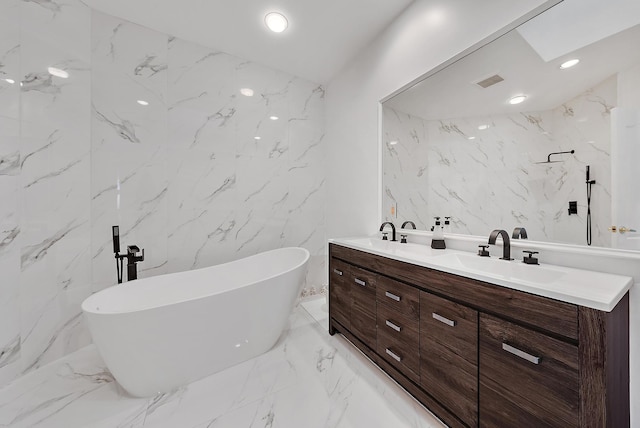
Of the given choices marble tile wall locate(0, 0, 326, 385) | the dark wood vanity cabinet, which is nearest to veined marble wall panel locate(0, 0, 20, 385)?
marble tile wall locate(0, 0, 326, 385)

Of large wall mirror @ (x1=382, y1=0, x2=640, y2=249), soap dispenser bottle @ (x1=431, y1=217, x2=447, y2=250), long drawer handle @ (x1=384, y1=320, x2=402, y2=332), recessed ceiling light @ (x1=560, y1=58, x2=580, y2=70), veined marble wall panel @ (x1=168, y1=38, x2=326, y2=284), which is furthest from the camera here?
veined marble wall panel @ (x1=168, y1=38, x2=326, y2=284)

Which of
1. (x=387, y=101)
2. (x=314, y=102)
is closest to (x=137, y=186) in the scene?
(x=314, y=102)

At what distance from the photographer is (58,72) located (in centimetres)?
177

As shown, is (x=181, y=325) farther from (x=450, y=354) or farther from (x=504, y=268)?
(x=504, y=268)

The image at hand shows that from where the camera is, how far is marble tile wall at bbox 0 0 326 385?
1602mm

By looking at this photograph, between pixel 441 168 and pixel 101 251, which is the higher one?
pixel 441 168

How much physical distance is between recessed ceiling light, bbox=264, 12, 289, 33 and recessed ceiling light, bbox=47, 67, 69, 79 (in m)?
1.60

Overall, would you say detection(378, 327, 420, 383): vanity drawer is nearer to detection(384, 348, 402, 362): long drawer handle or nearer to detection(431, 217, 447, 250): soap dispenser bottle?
detection(384, 348, 402, 362): long drawer handle

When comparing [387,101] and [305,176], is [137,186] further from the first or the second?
[387,101]

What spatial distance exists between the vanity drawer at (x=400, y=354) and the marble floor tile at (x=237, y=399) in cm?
19

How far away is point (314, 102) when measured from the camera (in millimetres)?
3062

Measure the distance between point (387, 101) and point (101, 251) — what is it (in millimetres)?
2800

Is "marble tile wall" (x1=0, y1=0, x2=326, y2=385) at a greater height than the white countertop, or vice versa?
"marble tile wall" (x1=0, y1=0, x2=326, y2=385)

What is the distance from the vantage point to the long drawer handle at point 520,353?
0.85 metres
